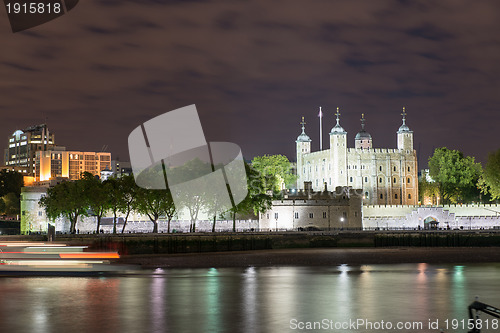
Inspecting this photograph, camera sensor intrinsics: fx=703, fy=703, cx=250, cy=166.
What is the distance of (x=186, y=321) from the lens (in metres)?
19.9

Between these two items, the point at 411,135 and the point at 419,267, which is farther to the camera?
the point at 411,135

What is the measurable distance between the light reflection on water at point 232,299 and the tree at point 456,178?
8924 cm

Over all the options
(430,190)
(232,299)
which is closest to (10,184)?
(430,190)

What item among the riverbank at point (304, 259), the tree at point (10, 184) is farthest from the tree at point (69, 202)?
the tree at point (10, 184)

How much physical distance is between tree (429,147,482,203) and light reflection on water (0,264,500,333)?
293ft

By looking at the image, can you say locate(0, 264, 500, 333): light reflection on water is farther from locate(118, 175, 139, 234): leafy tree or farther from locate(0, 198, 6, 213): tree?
locate(0, 198, 6, 213): tree

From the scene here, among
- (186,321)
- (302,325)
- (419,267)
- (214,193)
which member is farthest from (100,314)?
(214,193)

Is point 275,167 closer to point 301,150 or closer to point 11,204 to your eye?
point 301,150

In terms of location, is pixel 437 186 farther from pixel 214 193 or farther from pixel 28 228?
pixel 28 228

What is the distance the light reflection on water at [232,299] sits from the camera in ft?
64.7

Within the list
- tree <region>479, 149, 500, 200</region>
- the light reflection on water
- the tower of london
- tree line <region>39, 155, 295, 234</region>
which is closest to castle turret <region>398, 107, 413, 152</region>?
the tower of london

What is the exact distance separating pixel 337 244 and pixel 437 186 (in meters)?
65.3

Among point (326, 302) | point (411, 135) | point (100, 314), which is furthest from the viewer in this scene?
point (411, 135)

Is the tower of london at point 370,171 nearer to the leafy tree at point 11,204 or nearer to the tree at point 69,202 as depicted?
the tree at point 69,202
